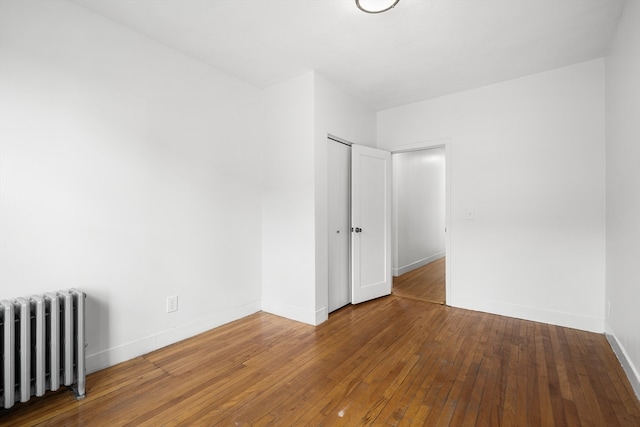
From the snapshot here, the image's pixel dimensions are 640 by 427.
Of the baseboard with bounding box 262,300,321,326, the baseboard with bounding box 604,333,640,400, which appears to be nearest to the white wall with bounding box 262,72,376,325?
the baseboard with bounding box 262,300,321,326

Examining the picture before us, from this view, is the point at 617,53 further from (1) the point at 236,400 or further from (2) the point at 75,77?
(2) the point at 75,77

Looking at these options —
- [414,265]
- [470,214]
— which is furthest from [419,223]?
[470,214]

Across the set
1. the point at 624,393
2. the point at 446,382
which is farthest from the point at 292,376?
the point at 624,393

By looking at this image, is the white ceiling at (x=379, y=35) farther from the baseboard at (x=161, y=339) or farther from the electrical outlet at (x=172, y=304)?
the baseboard at (x=161, y=339)

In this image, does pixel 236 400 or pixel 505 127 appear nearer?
pixel 236 400

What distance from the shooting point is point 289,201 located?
3.23 metres

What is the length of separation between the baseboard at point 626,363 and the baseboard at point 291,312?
2.42m

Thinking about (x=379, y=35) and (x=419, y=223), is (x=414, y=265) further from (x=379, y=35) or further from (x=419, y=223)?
(x=379, y=35)

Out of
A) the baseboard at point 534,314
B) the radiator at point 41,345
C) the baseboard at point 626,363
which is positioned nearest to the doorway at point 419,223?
the baseboard at point 534,314

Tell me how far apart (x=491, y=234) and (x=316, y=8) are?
300 cm

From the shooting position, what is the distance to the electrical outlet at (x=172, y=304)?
2.57m

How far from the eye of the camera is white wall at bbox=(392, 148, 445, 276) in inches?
205

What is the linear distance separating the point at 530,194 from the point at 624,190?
3.16 ft

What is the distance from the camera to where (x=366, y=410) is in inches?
67.8
